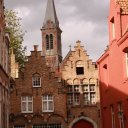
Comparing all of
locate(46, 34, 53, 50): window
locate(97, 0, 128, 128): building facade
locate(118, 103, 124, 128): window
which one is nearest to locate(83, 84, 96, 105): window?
locate(97, 0, 128, 128): building facade

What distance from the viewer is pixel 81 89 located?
31594 millimetres

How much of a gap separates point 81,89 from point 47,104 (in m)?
3.19

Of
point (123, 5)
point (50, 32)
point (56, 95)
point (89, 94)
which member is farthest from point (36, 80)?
point (50, 32)

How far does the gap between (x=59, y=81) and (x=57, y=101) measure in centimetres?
164

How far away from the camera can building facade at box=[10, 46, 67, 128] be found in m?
30.2

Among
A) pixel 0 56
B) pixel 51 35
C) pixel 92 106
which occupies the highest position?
pixel 51 35

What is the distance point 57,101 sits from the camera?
30516mm

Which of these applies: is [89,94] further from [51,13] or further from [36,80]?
[51,13]

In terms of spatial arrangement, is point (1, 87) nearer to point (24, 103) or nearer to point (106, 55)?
point (106, 55)

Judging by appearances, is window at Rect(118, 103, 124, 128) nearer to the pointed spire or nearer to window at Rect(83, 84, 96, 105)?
window at Rect(83, 84, 96, 105)

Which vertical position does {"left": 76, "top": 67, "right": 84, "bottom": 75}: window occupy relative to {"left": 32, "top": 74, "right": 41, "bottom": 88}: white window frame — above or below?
above

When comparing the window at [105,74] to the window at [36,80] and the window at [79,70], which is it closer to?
the window at [79,70]

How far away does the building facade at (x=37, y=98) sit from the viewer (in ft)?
99.0

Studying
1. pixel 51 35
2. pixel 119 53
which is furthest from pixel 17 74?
pixel 51 35
